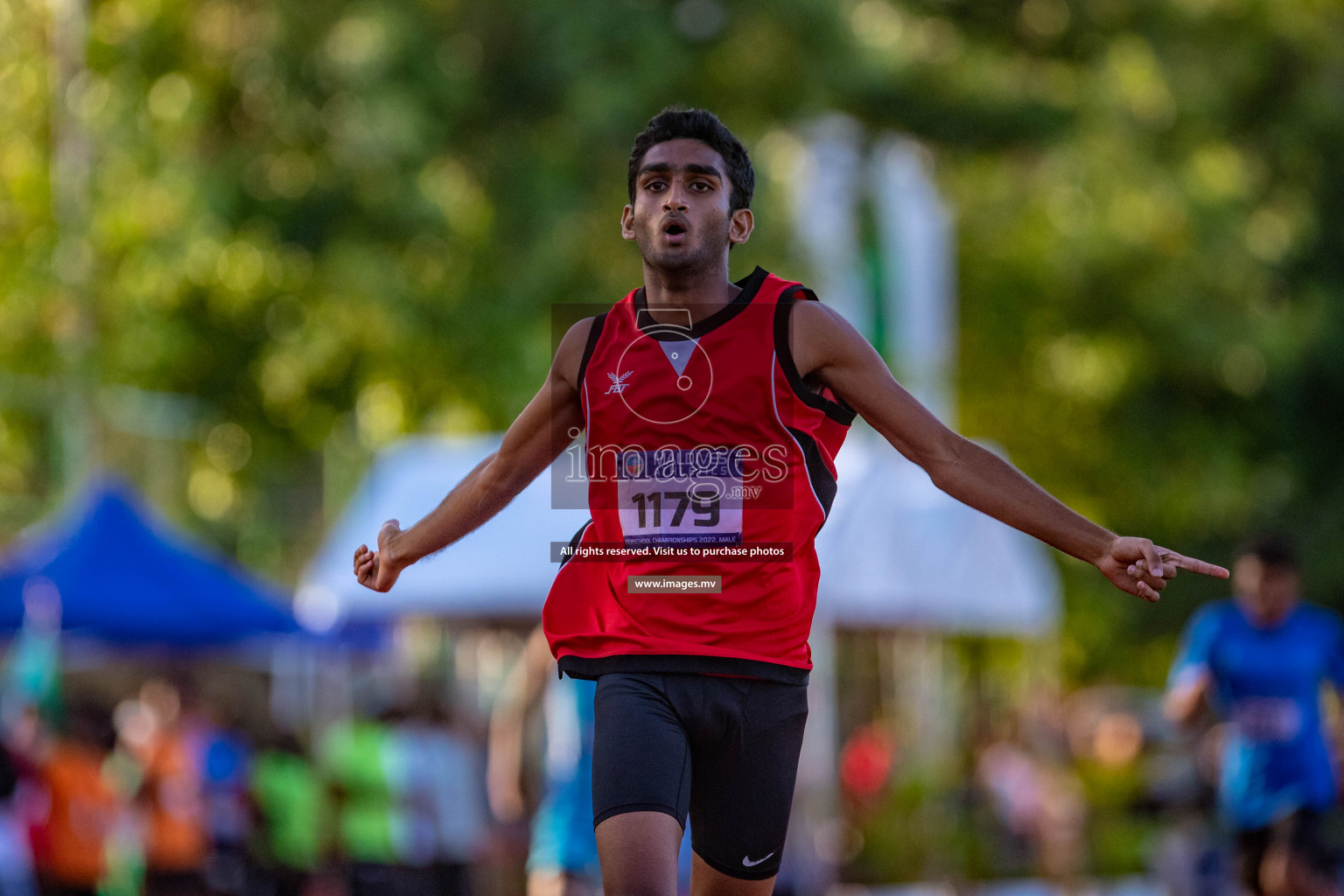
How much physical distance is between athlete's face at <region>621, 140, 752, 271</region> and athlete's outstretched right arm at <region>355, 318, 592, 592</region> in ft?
1.02

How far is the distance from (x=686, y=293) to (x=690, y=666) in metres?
0.87

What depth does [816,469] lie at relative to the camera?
4.44 m

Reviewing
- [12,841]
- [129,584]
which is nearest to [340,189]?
[129,584]

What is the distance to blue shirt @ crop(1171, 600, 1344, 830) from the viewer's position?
9.23 meters

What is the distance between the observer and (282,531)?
21016mm

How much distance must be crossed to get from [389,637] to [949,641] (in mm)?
13269

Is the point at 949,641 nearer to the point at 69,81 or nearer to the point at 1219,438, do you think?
the point at 1219,438

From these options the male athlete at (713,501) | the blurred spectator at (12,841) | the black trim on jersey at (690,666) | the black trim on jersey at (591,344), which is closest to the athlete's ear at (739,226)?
the male athlete at (713,501)

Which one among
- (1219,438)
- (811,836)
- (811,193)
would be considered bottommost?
(811,836)

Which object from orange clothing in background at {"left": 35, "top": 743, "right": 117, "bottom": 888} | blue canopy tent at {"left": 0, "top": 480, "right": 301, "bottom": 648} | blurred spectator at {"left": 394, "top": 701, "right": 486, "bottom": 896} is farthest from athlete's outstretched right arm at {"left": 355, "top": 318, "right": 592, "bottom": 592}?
blue canopy tent at {"left": 0, "top": 480, "right": 301, "bottom": 648}

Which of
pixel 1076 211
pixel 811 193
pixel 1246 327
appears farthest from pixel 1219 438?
pixel 811 193

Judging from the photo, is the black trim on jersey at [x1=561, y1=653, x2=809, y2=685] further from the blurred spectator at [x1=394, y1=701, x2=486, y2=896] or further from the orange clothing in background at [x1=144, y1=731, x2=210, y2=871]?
the blurred spectator at [x1=394, y1=701, x2=486, y2=896]

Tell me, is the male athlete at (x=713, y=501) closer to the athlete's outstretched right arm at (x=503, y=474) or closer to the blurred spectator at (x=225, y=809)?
the athlete's outstretched right arm at (x=503, y=474)

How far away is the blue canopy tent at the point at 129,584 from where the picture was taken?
12406 mm
